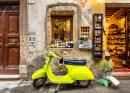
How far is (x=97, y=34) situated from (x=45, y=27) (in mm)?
2224

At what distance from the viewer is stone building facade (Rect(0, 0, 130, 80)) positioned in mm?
4684

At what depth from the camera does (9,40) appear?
494cm

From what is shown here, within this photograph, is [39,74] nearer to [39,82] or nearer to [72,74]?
[39,82]

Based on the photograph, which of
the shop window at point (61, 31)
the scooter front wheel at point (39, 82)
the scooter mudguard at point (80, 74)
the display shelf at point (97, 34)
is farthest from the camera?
the shop window at point (61, 31)

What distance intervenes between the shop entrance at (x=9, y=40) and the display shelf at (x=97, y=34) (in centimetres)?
337

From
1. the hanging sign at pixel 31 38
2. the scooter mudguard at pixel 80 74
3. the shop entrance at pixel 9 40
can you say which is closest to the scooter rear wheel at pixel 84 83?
the scooter mudguard at pixel 80 74

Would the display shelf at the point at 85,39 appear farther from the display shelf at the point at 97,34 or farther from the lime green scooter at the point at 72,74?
the lime green scooter at the point at 72,74

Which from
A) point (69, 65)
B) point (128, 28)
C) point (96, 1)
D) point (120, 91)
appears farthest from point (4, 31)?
point (128, 28)

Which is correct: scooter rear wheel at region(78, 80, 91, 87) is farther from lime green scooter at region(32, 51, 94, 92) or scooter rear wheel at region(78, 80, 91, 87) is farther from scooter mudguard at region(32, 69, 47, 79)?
scooter mudguard at region(32, 69, 47, 79)

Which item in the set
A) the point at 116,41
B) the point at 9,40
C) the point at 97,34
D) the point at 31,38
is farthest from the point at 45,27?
the point at 116,41

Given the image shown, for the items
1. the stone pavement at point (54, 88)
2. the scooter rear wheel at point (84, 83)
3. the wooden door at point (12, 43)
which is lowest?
the stone pavement at point (54, 88)

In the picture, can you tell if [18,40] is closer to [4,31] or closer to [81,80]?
[4,31]

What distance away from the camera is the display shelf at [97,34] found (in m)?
4.61

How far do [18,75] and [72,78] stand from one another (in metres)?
2.53
